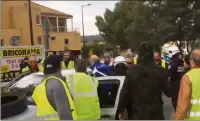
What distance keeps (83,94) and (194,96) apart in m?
1.28

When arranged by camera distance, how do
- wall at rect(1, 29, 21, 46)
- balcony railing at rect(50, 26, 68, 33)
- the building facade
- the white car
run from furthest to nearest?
balcony railing at rect(50, 26, 68, 33)
the building facade
wall at rect(1, 29, 21, 46)
the white car

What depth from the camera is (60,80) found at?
4.10 meters

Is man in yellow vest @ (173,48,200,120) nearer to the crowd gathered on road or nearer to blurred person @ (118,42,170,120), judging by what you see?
the crowd gathered on road

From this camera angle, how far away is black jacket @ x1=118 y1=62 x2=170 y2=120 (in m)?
4.55

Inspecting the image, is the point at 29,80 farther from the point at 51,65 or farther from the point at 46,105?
the point at 46,105

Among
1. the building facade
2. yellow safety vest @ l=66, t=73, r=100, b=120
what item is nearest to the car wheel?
yellow safety vest @ l=66, t=73, r=100, b=120

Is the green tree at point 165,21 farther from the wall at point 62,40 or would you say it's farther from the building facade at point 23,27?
the wall at point 62,40

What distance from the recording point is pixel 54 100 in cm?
401

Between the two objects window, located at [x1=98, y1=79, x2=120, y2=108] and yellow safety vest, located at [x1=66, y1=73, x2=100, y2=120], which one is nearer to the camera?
yellow safety vest, located at [x1=66, y1=73, x2=100, y2=120]

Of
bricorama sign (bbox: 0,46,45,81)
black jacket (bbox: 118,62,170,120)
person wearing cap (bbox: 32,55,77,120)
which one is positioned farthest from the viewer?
bricorama sign (bbox: 0,46,45,81)

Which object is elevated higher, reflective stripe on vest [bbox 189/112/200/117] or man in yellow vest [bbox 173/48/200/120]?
man in yellow vest [bbox 173/48/200/120]

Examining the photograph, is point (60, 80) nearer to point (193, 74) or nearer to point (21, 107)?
point (21, 107)

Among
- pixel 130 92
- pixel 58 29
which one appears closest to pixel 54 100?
pixel 130 92

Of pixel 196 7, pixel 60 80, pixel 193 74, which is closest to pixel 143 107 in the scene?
pixel 193 74
